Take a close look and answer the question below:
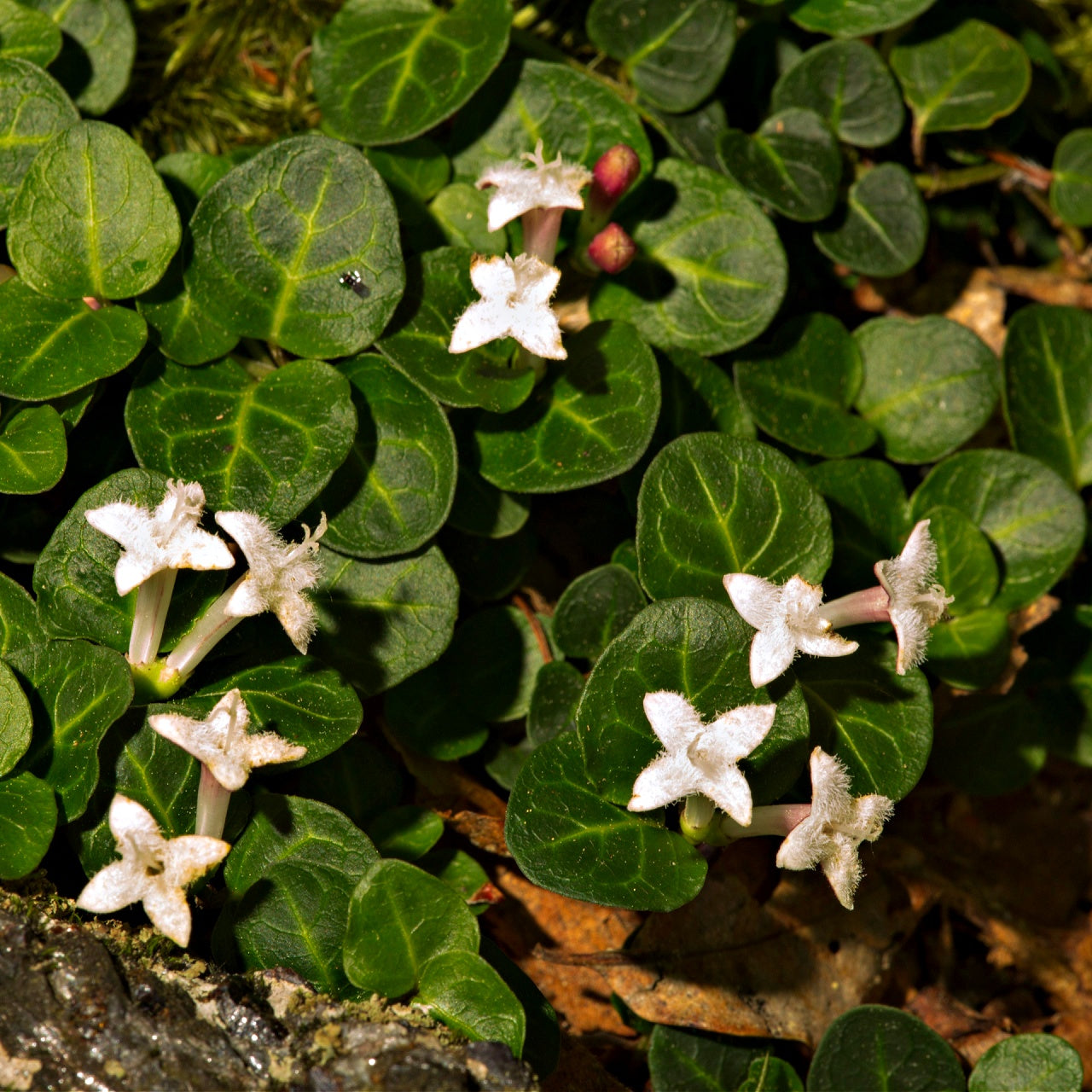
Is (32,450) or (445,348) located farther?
(445,348)

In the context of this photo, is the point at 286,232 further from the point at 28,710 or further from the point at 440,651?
the point at 28,710

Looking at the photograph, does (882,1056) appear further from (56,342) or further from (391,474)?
(56,342)

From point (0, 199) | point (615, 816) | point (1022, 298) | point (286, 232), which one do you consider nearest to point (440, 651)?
point (615, 816)

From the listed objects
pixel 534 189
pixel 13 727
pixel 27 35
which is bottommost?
pixel 13 727

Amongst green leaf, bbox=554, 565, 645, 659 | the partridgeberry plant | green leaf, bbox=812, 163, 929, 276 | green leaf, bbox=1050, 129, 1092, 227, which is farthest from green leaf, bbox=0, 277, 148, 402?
green leaf, bbox=1050, 129, 1092, 227

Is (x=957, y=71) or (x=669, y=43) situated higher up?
(x=669, y=43)

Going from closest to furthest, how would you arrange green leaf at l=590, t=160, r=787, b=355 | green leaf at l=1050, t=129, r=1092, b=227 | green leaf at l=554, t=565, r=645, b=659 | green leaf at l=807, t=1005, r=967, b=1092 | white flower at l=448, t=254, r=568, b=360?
1. white flower at l=448, t=254, r=568, b=360
2. green leaf at l=807, t=1005, r=967, b=1092
3. green leaf at l=554, t=565, r=645, b=659
4. green leaf at l=590, t=160, r=787, b=355
5. green leaf at l=1050, t=129, r=1092, b=227

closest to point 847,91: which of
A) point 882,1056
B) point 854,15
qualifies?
point 854,15

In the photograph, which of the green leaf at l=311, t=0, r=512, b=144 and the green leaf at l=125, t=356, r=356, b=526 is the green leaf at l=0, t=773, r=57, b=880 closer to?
the green leaf at l=125, t=356, r=356, b=526

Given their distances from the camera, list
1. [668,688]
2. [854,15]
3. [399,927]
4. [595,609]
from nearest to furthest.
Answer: [399,927], [668,688], [595,609], [854,15]
